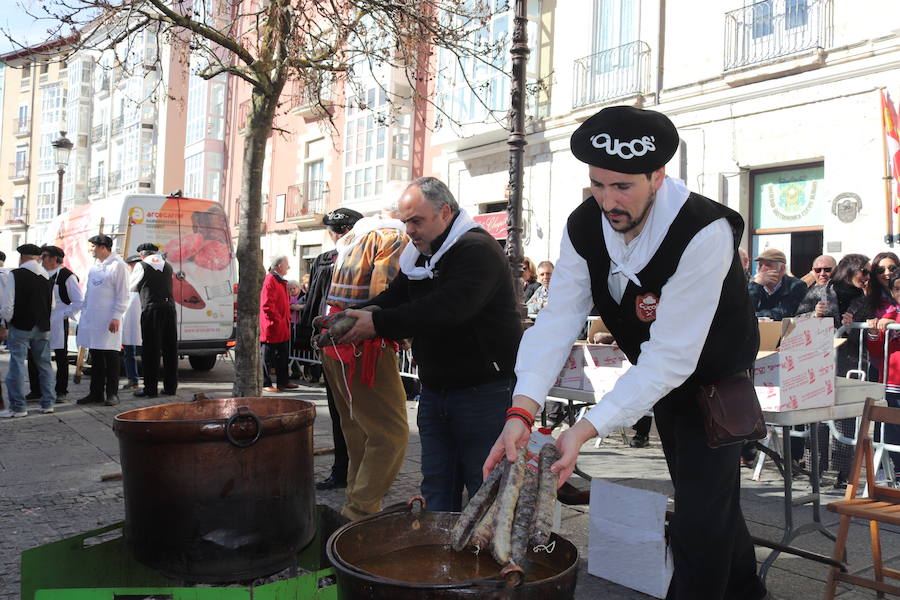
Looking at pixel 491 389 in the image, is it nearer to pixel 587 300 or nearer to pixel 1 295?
pixel 587 300

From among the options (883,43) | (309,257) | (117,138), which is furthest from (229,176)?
(883,43)

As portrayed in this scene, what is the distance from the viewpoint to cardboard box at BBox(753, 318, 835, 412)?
339 centimetres

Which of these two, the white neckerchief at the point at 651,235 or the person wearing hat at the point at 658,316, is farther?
the white neckerchief at the point at 651,235

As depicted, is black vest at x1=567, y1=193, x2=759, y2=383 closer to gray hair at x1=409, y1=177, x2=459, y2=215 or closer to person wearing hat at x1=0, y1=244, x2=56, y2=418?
gray hair at x1=409, y1=177, x2=459, y2=215

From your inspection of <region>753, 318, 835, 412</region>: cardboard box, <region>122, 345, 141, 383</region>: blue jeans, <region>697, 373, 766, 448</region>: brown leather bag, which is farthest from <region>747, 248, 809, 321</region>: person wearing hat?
<region>122, 345, 141, 383</region>: blue jeans

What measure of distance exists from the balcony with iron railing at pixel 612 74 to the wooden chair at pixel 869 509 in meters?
11.3

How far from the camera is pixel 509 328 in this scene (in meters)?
3.47

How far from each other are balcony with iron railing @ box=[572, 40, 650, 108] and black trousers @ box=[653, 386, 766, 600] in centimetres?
1243

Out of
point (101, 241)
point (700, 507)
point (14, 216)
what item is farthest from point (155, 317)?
point (14, 216)

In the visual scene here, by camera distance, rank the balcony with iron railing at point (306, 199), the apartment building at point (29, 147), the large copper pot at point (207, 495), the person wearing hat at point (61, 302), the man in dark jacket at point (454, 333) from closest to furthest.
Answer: the large copper pot at point (207, 495) < the man in dark jacket at point (454, 333) < the person wearing hat at point (61, 302) < the balcony with iron railing at point (306, 199) < the apartment building at point (29, 147)

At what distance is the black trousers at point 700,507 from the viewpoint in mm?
2393

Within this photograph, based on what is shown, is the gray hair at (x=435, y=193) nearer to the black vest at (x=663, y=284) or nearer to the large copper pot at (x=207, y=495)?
the black vest at (x=663, y=284)

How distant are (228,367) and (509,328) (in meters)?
12.0

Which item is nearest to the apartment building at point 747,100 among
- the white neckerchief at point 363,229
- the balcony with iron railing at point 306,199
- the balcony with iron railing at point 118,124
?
the white neckerchief at point 363,229
